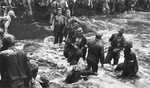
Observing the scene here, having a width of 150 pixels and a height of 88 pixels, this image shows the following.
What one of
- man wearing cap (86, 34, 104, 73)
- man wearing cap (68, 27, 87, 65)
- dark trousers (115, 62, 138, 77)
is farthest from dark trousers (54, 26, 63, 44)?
dark trousers (115, 62, 138, 77)

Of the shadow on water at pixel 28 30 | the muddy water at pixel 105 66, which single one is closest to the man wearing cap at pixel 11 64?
the muddy water at pixel 105 66

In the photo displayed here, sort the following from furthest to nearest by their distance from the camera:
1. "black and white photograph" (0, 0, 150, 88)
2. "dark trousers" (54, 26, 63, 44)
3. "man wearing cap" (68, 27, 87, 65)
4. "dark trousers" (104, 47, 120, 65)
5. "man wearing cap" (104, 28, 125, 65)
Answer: "dark trousers" (54, 26, 63, 44)
"dark trousers" (104, 47, 120, 65)
"man wearing cap" (104, 28, 125, 65)
"man wearing cap" (68, 27, 87, 65)
"black and white photograph" (0, 0, 150, 88)

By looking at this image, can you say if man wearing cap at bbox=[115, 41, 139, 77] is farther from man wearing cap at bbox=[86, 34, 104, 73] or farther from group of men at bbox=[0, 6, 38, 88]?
group of men at bbox=[0, 6, 38, 88]

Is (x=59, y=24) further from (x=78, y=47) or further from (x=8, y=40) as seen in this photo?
(x=8, y=40)

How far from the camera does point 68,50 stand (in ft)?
35.7

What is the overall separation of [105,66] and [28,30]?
728 centimetres

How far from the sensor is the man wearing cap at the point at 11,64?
5.27 meters

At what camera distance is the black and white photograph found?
18.3ft

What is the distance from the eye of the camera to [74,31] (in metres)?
10.7

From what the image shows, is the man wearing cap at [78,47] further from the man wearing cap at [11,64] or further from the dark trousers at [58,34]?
the man wearing cap at [11,64]

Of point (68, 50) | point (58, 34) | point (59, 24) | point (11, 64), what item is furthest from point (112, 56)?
point (11, 64)

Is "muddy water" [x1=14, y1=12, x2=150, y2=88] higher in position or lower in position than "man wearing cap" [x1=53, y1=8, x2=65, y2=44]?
lower

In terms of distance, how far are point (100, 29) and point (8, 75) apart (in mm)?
12789

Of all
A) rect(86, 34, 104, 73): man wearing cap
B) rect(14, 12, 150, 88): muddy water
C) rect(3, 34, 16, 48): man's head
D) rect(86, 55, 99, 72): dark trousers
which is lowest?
rect(14, 12, 150, 88): muddy water
